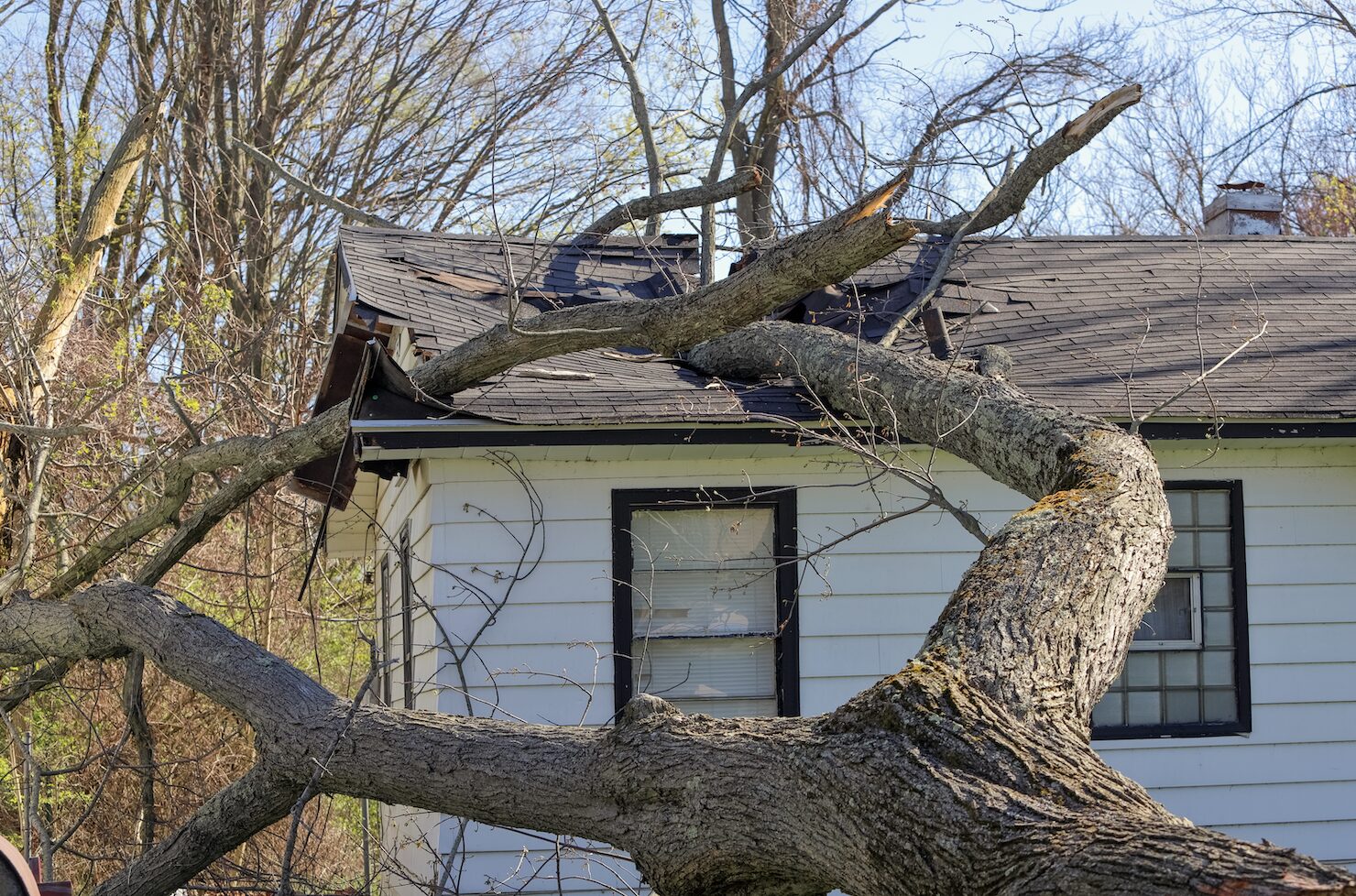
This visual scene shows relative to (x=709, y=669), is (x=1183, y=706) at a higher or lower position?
lower

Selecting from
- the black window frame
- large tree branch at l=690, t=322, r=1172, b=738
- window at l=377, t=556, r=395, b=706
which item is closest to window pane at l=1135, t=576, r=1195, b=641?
large tree branch at l=690, t=322, r=1172, b=738

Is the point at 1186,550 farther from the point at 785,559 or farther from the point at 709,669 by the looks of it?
the point at 709,669

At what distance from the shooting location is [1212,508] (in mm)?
7355

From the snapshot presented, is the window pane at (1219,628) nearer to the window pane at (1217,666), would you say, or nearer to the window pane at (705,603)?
the window pane at (1217,666)

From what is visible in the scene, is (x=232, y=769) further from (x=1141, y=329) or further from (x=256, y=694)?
(x=1141, y=329)

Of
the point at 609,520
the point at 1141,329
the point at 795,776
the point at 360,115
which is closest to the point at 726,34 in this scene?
the point at 360,115

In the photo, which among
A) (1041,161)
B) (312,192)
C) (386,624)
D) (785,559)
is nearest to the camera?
(785,559)

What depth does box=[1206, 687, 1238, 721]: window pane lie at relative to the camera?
7.25 m

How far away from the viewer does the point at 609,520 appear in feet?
22.4

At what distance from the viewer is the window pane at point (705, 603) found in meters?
6.91

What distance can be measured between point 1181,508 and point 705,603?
2.74m

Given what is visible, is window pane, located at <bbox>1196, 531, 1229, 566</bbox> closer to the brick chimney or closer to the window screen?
the brick chimney

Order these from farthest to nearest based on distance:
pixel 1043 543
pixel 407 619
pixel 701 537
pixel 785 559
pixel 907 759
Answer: pixel 407 619 → pixel 701 537 → pixel 785 559 → pixel 1043 543 → pixel 907 759

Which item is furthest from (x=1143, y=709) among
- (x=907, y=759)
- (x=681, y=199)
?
(x=681, y=199)
